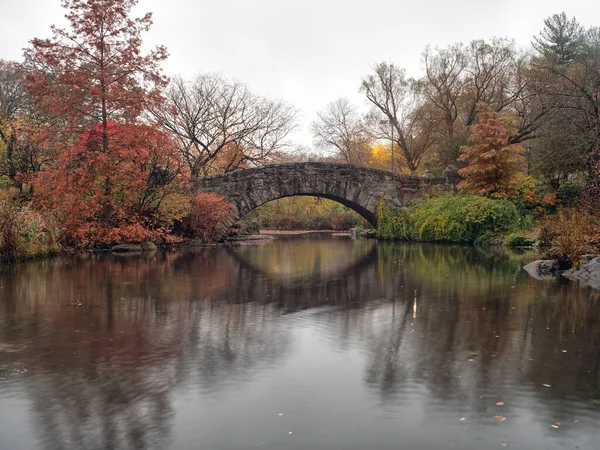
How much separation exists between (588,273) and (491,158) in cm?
1283

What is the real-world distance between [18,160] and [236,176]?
7.77 metres

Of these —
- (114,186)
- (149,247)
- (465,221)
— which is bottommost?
(149,247)

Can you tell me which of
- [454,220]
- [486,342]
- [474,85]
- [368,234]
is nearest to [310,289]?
A: [486,342]

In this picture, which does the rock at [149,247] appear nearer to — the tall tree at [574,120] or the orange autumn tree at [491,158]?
the orange autumn tree at [491,158]

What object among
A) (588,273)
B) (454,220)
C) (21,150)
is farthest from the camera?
(454,220)

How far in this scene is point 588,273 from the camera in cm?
1066

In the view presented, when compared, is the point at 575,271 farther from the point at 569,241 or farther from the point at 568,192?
the point at 568,192

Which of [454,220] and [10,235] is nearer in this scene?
[10,235]

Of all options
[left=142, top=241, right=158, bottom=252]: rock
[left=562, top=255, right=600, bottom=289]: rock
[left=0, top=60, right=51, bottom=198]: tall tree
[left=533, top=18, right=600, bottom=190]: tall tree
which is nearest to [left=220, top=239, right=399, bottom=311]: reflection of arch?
[left=562, top=255, right=600, bottom=289]: rock

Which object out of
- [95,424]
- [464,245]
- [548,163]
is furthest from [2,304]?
[548,163]

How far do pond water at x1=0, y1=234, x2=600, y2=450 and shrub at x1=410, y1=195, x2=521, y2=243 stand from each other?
12.1 m

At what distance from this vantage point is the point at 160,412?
152 inches

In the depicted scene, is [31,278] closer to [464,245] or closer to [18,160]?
[18,160]

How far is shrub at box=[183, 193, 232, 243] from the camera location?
20.7 meters
